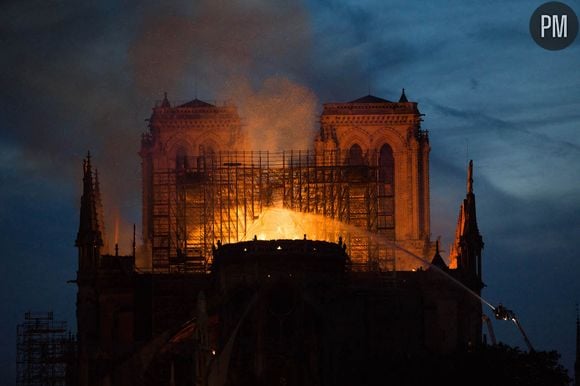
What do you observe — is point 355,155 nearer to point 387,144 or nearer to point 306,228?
point 387,144

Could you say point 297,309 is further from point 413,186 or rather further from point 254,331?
point 413,186

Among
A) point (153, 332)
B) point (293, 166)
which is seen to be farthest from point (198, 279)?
point (293, 166)

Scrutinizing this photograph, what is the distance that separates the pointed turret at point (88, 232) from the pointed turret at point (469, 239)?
88.8ft

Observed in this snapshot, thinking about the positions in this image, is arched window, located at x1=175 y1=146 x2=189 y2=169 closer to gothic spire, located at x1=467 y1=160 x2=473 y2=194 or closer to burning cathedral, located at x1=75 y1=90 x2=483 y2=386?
burning cathedral, located at x1=75 y1=90 x2=483 y2=386

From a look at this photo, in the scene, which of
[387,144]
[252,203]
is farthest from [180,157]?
[387,144]

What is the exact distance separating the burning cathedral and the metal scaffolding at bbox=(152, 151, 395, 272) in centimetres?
14

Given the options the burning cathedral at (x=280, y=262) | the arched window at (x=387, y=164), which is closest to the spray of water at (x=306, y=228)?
the burning cathedral at (x=280, y=262)

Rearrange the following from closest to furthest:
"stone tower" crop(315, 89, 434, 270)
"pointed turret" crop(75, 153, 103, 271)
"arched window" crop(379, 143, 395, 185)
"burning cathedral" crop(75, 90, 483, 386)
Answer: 1. "burning cathedral" crop(75, 90, 483, 386)
2. "pointed turret" crop(75, 153, 103, 271)
3. "stone tower" crop(315, 89, 434, 270)
4. "arched window" crop(379, 143, 395, 185)

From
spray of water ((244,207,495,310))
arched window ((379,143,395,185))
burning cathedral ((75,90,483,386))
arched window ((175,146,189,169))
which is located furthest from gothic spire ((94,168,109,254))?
arched window ((379,143,395,185))

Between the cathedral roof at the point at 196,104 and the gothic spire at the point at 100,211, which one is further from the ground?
the cathedral roof at the point at 196,104

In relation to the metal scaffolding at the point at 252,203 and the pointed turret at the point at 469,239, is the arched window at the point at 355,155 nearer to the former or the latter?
the metal scaffolding at the point at 252,203

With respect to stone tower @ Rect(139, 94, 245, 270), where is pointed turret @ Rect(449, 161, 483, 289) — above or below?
below

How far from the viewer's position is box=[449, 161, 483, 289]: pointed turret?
13125cm

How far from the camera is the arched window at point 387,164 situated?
5591 inches
